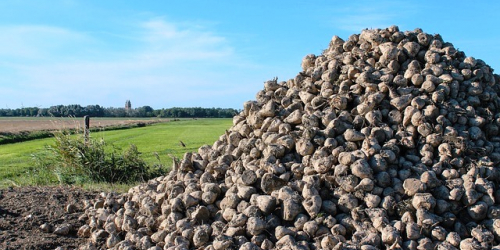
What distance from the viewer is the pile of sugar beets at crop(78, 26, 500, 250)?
3654 millimetres

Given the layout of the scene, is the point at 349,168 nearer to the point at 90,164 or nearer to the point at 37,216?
the point at 37,216

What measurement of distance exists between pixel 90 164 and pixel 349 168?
17.6 feet

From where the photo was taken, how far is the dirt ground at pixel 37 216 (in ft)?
15.0

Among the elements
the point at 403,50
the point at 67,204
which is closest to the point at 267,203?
the point at 403,50

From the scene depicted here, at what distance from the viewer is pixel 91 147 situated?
26.6 feet

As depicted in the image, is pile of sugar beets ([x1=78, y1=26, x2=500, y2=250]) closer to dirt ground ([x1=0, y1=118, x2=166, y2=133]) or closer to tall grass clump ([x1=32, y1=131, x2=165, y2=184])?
tall grass clump ([x1=32, y1=131, x2=165, y2=184])

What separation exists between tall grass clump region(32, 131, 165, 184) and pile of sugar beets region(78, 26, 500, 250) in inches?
108

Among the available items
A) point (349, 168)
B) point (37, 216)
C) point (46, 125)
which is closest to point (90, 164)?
point (37, 216)

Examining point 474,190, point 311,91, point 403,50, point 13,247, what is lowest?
point 13,247

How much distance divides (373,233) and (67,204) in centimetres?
385

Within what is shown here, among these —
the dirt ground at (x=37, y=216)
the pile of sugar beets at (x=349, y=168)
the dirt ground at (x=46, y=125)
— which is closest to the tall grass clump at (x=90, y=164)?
the dirt ground at (x=46, y=125)

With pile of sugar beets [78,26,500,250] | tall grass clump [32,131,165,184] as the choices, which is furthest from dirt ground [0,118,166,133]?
pile of sugar beets [78,26,500,250]

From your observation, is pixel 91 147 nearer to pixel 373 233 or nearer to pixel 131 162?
pixel 131 162

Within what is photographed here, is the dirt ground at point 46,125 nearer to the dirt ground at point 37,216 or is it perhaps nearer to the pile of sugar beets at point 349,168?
the dirt ground at point 37,216
